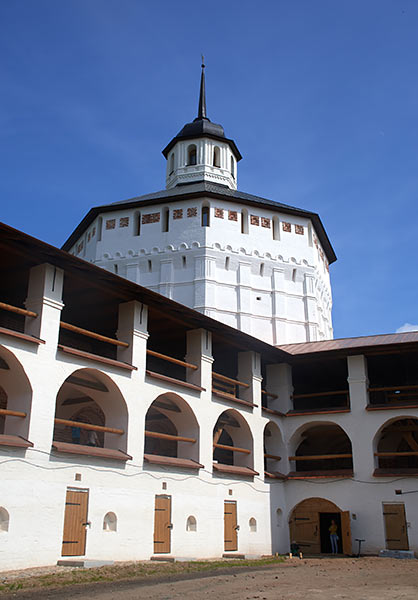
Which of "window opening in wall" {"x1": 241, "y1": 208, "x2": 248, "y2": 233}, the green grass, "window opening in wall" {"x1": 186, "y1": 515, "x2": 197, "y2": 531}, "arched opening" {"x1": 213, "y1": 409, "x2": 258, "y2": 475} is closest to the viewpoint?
the green grass

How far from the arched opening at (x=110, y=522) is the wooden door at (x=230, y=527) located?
492 centimetres

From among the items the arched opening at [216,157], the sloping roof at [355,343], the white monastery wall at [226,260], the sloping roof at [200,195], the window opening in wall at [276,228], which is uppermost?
the arched opening at [216,157]

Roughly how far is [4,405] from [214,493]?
6.74 metres

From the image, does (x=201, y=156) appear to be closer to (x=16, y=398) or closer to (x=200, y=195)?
(x=200, y=195)

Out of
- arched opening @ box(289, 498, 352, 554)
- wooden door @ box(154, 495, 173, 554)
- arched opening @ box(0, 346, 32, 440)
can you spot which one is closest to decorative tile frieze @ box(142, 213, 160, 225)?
arched opening @ box(289, 498, 352, 554)

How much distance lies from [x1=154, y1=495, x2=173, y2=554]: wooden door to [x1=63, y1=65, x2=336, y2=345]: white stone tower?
540 inches

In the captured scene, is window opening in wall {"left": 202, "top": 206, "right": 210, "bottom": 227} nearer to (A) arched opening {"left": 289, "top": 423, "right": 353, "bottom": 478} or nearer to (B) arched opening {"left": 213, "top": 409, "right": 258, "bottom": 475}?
(A) arched opening {"left": 289, "top": 423, "right": 353, "bottom": 478}

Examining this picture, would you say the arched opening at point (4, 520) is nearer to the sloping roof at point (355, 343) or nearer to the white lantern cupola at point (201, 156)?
the sloping roof at point (355, 343)

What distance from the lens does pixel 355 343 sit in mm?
23922

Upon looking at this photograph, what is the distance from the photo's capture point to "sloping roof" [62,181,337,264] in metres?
32.7

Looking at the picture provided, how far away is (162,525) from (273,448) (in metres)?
7.60

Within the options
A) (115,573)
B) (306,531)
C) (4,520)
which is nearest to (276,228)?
(306,531)

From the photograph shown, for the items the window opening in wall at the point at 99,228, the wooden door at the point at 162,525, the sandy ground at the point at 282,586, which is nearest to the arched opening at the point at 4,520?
the sandy ground at the point at 282,586

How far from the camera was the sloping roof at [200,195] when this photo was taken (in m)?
32.7
